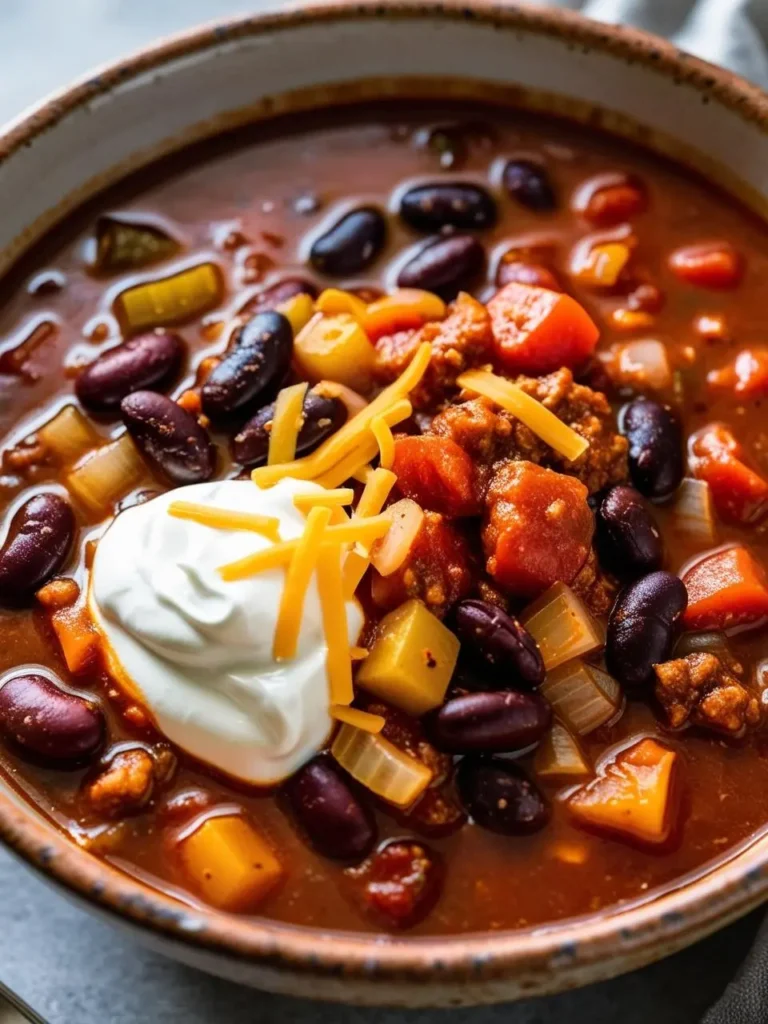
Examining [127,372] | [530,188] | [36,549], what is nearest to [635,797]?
[36,549]

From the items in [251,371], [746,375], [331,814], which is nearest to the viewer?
[331,814]

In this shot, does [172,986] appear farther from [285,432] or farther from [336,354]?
[336,354]

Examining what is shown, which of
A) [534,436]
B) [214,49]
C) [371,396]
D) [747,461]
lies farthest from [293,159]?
[747,461]

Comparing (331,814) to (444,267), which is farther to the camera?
(444,267)

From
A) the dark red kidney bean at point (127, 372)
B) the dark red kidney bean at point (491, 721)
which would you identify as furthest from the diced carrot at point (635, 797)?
the dark red kidney bean at point (127, 372)

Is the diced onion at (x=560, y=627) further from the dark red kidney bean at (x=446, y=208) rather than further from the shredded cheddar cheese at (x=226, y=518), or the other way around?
the dark red kidney bean at (x=446, y=208)

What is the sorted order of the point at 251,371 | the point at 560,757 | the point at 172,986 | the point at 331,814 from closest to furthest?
the point at 331,814
the point at 560,757
the point at 172,986
the point at 251,371

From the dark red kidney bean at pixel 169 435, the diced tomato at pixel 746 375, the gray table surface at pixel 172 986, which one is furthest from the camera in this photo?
the diced tomato at pixel 746 375
